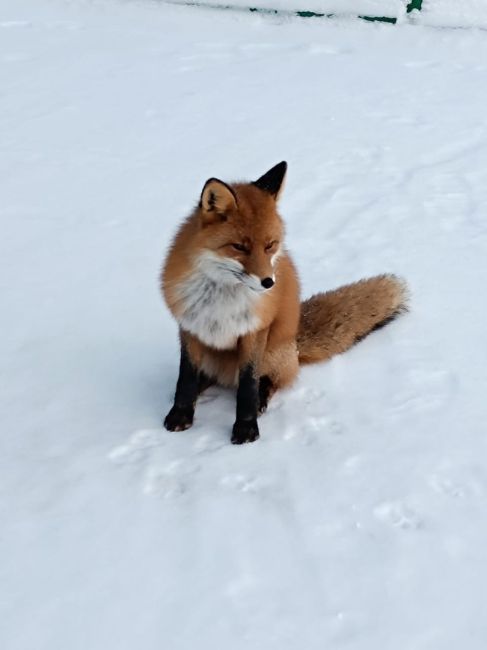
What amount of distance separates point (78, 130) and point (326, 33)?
12.1 feet

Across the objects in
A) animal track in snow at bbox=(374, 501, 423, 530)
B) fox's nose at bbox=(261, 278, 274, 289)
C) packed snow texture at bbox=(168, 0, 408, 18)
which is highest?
fox's nose at bbox=(261, 278, 274, 289)

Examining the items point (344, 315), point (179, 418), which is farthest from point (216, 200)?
point (344, 315)

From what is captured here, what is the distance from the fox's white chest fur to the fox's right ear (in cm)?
17

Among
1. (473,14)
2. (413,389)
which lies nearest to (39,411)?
(413,389)

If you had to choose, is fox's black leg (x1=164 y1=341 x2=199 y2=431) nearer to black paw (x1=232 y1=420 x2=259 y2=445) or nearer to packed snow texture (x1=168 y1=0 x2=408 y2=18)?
black paw (x1=232 y1=420 x2=259 y2=445)

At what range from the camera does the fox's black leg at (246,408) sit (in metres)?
3.45

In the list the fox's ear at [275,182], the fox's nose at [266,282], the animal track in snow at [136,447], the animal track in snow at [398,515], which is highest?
the fox's ear at [275,182]

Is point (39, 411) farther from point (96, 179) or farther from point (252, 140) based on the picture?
point (252, 140)

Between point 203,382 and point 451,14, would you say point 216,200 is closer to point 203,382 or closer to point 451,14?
point 203,382

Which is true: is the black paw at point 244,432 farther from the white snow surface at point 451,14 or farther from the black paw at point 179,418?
the white snow surface at point 451,14

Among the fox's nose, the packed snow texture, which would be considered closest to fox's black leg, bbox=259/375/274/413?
the fox's nose

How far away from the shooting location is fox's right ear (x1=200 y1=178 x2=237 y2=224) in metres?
3.14

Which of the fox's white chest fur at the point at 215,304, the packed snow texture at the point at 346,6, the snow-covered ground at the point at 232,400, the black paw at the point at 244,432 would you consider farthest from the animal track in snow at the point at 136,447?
the packed snow texture at the point at 346,6

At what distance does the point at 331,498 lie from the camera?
121 inches
